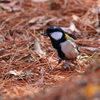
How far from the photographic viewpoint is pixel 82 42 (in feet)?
12.5

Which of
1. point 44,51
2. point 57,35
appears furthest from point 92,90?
point 44,51

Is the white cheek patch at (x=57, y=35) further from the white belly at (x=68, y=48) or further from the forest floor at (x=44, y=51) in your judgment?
the forest floor at (x=44, y=51)

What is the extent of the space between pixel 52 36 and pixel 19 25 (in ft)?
4.42

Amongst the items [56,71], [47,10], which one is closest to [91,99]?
[56,71]

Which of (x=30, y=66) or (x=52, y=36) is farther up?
(x=52, y=36)

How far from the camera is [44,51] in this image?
11.8 ft

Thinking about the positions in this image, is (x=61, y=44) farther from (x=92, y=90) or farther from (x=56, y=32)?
(x=92, y=90)

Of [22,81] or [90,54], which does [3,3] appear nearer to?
[90,54]

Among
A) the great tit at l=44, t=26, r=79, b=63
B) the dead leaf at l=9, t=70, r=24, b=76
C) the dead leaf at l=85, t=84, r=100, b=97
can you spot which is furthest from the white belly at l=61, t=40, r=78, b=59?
the dead leaf at l=85, t=84, r=100, b=97

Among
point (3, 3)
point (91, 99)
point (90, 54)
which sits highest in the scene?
point (91, 99)

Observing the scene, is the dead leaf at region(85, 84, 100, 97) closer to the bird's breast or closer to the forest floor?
the forest floor

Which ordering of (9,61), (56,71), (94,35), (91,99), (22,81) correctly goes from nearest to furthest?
1. (91,99)
2. (22,81)
3. (56,71)
4. (9,61)
5. (94,35)

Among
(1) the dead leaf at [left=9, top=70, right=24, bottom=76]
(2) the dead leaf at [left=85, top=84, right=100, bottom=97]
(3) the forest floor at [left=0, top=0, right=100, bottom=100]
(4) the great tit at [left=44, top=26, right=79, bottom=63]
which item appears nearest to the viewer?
(2) the dead leaf at [left=85, top=84, right=100, bottom=97]

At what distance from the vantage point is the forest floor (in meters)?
1.54
